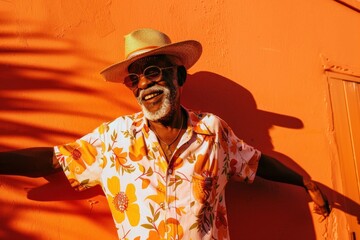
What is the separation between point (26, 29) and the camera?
1.89 metres

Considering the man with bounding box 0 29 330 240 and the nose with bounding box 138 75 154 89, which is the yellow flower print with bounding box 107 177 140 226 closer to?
the man with bounding box 0 29 330 240

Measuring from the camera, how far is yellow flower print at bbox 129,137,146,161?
5.99ft

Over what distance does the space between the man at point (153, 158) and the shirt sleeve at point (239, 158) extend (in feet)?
0.16

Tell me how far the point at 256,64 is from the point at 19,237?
1920mm

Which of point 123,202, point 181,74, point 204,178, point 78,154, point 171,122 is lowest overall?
point 123,202

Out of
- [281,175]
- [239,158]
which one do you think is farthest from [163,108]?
[281,175]

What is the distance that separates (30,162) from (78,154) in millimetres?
229

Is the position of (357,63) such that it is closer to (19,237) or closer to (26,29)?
(26,29)

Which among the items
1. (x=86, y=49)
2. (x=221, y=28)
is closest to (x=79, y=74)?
(x=86, y=49)

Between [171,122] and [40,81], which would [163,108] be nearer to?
[171,122]

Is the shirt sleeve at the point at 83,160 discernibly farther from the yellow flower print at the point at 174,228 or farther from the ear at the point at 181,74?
the ear at the point at 181,74

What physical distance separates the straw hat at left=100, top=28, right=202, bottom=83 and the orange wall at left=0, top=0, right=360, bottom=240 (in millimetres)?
182

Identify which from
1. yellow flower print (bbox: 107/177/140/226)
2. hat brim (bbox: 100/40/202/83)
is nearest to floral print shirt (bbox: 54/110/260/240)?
yellow flower print (bbox: 107/177/140/226)

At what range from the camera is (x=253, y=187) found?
2562 millimetres
